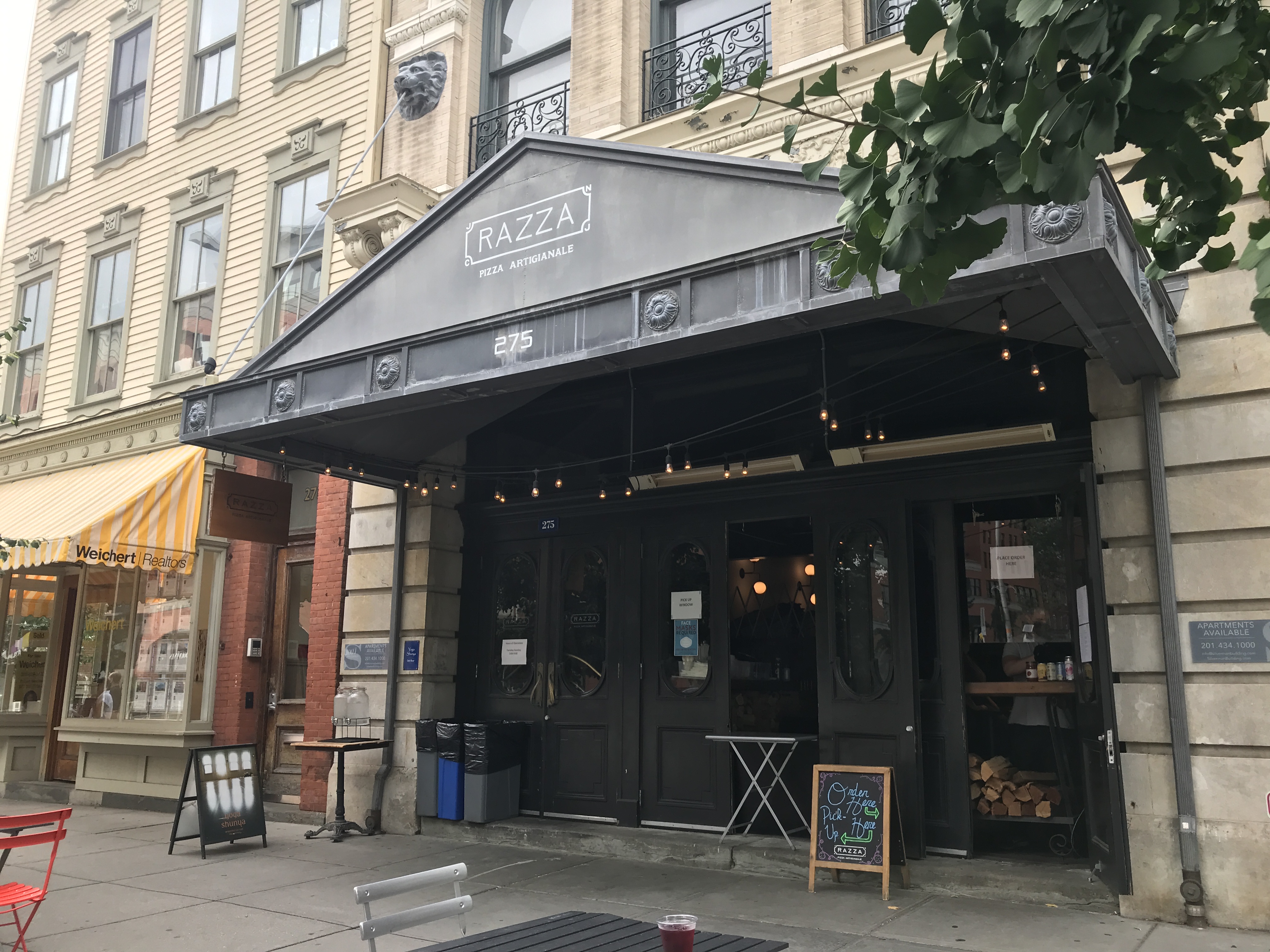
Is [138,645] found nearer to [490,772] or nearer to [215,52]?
[490,772]

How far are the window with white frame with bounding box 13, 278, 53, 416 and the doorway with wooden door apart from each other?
6846 mm

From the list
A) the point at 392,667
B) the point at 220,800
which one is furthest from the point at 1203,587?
the point at 220,800

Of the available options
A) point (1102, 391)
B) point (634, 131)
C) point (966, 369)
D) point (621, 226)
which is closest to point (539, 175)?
point (621, 226)

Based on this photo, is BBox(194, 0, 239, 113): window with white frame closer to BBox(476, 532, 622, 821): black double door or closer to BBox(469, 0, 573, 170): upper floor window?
BBox(469, 0, 573, 170): upper floor window

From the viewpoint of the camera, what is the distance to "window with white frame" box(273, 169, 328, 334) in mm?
13570

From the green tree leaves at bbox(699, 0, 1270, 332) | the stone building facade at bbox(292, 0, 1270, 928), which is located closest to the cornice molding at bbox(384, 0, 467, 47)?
the stone building facade at bbox(292, 0, 1270, 928)

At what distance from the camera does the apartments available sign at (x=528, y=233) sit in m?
7.81

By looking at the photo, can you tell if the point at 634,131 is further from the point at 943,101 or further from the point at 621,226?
the point at 943,101

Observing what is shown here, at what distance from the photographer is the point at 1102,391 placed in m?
7.58

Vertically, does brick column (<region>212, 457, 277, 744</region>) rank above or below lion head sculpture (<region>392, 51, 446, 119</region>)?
below

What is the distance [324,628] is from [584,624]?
3433mm

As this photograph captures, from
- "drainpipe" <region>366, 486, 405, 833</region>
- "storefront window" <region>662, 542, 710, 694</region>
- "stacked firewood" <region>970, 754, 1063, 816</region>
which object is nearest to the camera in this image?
"stacked firewood" <region>970, 754, 1063, 816</region>

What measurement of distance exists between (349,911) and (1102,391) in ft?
22.2

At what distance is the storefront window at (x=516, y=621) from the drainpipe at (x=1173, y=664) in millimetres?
6149
